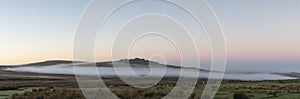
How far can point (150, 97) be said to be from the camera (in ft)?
111

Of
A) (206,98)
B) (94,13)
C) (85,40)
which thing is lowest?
(206,98)

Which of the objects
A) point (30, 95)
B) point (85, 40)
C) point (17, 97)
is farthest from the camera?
point (30, 95)

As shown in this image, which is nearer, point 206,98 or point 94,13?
point 94,13

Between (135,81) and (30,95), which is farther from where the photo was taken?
(135,81)

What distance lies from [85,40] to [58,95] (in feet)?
38.2

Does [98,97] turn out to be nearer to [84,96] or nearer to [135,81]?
[84,96]

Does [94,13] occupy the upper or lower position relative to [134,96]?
upper

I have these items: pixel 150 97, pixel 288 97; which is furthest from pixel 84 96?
pixel 288 97

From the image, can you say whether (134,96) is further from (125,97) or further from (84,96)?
(84,96)

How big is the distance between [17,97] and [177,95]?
13581 millimetres

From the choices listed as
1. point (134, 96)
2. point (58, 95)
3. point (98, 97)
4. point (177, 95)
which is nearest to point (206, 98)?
point (177, 95)

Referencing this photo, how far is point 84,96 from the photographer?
1330 inches

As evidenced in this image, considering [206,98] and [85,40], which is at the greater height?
[85,40]

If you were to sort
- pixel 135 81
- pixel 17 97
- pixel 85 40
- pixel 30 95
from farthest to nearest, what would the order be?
pixel 135 81
pixel 30 95
pixel 17 97
pixel 85 40
